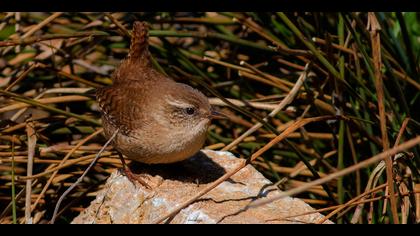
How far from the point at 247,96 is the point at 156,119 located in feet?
3.60

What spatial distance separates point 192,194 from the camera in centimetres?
273

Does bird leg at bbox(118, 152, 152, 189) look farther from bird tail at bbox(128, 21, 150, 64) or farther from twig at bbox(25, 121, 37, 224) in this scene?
bird tail at bbox(128, 21, 150, 64)

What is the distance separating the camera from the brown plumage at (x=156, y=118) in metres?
2.85

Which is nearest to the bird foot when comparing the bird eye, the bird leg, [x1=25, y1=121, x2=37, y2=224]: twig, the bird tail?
the bird leg

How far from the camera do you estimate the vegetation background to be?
126 inches

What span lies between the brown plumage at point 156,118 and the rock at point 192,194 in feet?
0.42

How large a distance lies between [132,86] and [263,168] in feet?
2.91

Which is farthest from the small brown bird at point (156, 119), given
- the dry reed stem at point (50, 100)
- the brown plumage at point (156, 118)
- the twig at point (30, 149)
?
the dry reed stem at point (50, 100)

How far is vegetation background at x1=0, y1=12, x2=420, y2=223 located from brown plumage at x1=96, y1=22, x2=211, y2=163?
143mm

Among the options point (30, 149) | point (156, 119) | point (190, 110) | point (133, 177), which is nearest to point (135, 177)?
point (133, 177)

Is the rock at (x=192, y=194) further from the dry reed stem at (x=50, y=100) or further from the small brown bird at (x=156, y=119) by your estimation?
the dry reed stem at (x=50, y=100)

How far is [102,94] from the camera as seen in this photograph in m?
3.26

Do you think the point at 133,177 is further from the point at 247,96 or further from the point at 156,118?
the point at 247,96
